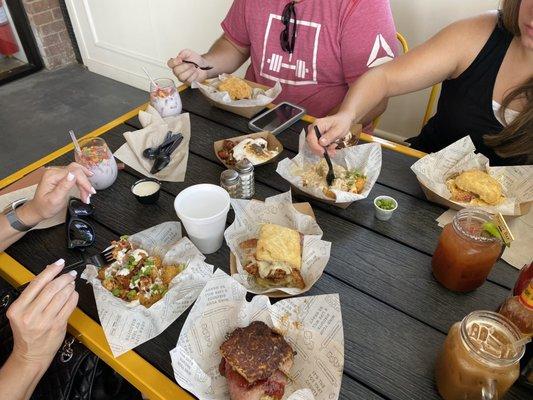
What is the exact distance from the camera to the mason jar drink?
157cm

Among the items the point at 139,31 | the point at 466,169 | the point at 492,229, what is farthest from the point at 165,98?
the point at 139,31

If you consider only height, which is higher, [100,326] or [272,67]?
[272,67]

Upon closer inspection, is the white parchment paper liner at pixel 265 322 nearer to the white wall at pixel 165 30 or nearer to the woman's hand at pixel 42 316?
the woman's hand at pixel 42 316

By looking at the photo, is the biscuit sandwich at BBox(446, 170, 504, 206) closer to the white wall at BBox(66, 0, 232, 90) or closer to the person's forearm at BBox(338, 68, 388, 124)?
the person's forearm at BBox(338, 68, 388, 124)

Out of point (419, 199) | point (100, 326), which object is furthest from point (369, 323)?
point (100, 326)

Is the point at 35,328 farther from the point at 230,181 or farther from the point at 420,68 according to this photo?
the point at 420,68

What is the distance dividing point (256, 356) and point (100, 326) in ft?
1.30

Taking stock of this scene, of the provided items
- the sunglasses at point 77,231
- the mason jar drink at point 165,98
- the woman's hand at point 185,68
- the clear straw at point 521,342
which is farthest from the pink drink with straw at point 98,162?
the clear straw at point 521,342

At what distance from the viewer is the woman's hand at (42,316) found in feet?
2.89

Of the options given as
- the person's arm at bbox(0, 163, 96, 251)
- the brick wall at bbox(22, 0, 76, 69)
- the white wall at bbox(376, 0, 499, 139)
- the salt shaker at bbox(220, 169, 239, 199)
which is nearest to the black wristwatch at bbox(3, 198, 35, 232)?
the person's arm at bbox(0, 163, 96, 251)

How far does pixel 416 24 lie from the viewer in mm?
2209

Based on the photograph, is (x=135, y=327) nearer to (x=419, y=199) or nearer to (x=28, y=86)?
(x=419, y=199)

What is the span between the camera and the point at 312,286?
1.01 meters

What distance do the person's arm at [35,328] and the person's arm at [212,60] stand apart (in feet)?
3.50
